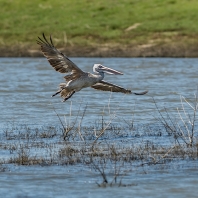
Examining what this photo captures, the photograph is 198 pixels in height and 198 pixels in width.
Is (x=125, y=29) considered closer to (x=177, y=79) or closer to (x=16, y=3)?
(x=16, y=3)

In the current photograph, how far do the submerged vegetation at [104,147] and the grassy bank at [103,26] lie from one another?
62.9 ft

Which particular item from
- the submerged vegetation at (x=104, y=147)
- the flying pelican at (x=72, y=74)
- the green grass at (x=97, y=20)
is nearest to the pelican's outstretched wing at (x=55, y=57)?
the flying pelican at (x=72, y=74)

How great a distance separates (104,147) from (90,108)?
5.29 m

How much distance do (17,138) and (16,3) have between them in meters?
27.8

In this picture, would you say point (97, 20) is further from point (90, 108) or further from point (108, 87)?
point (108, 87)

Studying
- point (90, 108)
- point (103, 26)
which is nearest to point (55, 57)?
point (90, 108)

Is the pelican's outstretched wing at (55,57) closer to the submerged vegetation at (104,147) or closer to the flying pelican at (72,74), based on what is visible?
the flying pelican at (72,74)

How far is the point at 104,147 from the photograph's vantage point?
35.9 feet

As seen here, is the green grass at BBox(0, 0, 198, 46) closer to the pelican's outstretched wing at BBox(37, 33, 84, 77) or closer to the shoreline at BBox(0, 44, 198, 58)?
the shoreline at BBox(0, 44, 198, 58)

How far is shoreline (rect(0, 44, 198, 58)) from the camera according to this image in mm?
31453

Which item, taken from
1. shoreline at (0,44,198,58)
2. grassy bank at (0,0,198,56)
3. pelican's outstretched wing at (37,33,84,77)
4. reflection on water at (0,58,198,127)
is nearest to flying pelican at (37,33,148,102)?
pelican's outstretched wing at (37,33,84,77)

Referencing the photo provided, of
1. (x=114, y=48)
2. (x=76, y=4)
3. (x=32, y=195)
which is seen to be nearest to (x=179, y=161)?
(x=32, y=195)

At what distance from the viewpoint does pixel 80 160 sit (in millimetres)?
9852

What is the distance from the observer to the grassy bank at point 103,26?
107 ft
